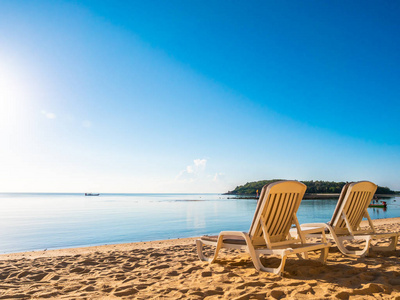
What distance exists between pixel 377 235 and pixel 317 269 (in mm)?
1638

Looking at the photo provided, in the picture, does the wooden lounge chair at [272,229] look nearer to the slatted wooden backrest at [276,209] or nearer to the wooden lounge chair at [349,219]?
the slatted wooden backrest at [276,209]

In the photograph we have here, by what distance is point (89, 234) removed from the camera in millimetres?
13133

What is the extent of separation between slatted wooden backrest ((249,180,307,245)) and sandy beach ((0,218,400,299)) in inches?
19.5

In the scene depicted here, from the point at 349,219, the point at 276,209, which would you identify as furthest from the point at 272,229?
the point at 349,219

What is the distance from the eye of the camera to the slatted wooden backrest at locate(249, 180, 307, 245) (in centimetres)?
389

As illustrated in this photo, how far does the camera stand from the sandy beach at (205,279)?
3.12 m

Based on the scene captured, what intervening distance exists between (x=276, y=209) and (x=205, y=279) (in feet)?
4.43

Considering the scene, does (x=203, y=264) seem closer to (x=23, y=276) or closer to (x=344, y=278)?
(x=344, y=278)

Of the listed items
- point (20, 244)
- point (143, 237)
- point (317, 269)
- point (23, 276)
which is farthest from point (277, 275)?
point (20, 244)

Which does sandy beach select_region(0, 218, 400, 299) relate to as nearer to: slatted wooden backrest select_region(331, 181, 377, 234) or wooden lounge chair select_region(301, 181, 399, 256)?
wooden lounge chair select_region(301, 181, 399, 256)

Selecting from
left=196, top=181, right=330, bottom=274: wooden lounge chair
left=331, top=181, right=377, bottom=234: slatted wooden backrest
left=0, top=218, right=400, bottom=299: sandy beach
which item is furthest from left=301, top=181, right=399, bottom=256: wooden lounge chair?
left=196, top=181, right=330, bottom=274: wooden lounge chair

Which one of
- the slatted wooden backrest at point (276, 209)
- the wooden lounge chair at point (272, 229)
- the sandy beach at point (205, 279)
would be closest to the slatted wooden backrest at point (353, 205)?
the sandy beach at point (205, 279)

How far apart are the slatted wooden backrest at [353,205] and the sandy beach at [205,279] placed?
21.5 inches

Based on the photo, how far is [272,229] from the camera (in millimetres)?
4113
